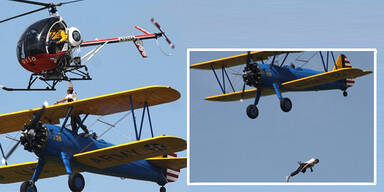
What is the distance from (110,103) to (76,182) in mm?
1921

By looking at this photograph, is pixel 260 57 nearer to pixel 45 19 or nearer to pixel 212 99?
pixel 212 99

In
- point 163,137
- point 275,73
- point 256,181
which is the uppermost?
point 275,73

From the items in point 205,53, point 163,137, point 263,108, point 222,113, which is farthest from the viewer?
point 205,53

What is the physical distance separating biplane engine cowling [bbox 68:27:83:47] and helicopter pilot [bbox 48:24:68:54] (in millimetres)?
114

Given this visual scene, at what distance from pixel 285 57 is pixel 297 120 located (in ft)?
10.2

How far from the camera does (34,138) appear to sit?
13344 millimetres

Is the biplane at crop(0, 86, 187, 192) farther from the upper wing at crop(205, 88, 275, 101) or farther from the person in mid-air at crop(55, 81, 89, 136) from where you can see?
the upper wing at crop(205, 88, 275, 101)

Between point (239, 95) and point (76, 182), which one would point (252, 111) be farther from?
point (76, 182)

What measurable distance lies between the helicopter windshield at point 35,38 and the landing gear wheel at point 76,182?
15.7ft

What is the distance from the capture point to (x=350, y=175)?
12969 mm

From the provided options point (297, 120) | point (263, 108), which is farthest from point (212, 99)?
point (297, 120)

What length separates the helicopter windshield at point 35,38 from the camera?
55.8 ft

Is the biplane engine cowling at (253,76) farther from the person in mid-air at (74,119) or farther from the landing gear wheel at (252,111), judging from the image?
the person in mid-air at (74,119)

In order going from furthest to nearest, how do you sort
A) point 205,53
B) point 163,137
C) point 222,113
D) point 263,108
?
point 205,53 → point 263,108 → point 222,113 → point 163,137
